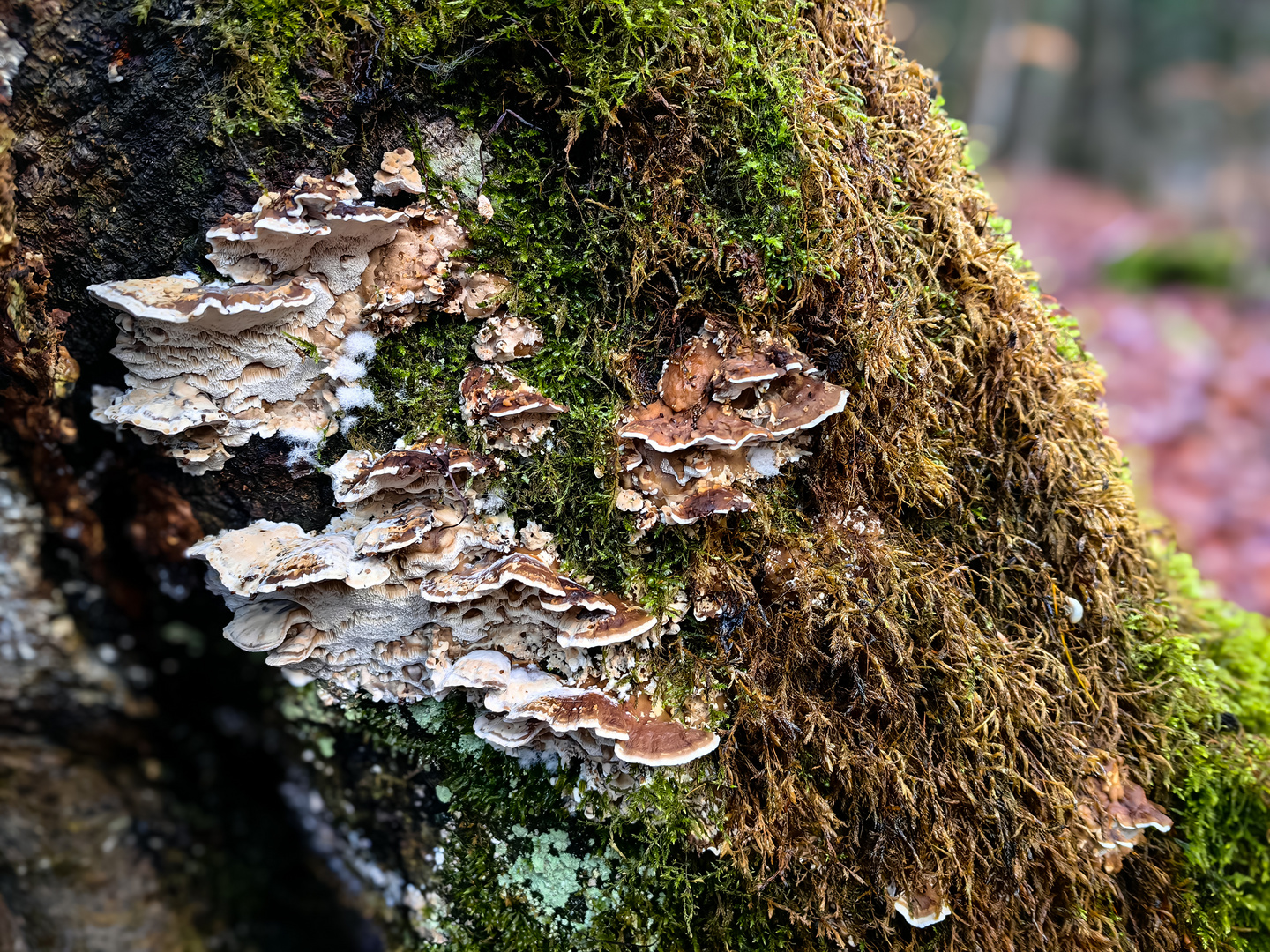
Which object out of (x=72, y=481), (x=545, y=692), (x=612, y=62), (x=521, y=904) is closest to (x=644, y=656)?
(x=545, y=692)

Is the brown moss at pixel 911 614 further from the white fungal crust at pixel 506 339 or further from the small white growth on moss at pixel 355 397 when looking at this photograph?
the small white growth on moss at pixel 355 397

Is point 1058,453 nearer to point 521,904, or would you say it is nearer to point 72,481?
point 521,904

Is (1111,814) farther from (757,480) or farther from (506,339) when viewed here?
(506,339)

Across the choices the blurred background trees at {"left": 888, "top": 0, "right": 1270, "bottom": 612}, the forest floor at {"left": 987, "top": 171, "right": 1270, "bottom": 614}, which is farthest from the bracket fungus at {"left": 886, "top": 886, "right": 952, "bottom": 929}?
the blurred background trees at {"left": 888, "top": 0, "right": 1270, "bottom": 612}

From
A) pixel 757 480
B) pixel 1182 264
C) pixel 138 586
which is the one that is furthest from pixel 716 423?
pixel 1182 264

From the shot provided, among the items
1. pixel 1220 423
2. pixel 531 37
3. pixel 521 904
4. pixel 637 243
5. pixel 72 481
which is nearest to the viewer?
pixel 531 37
